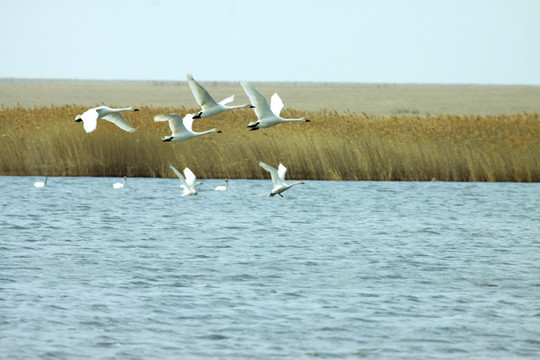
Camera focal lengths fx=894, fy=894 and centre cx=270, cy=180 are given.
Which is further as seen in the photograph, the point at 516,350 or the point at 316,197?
the point at 316,197

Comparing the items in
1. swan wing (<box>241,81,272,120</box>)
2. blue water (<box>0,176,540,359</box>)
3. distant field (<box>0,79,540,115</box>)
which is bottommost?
blue water (<box>0,176,540,359</box>)

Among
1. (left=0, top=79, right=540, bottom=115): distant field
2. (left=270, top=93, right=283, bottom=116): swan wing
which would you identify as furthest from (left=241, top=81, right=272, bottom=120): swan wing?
(left=0, top=79, right=540, bottom=115): distant field

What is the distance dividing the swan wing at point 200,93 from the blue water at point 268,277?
2.46 meters

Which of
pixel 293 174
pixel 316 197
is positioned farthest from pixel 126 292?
pixel 293 174

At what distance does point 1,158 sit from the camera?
25.1m

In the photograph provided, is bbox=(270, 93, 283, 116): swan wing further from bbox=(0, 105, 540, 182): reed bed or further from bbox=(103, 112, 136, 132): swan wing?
bbox=(0, 105, 540, 182): reed bed

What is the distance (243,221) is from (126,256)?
17.3 feet

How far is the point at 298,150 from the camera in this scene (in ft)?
80.4

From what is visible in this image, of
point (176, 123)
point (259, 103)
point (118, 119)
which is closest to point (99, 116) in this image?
point (118, 119)

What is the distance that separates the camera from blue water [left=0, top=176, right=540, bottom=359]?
348 inches

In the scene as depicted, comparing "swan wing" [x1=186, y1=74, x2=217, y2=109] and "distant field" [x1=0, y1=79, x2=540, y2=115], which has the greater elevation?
"distant field" [x1=0, y1=79, x2=540, y2=115]

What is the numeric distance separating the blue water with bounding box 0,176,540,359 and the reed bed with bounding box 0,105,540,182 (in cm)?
182

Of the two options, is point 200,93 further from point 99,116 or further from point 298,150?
point 298,150

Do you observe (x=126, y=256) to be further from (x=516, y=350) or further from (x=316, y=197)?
(x=316, y=197)
